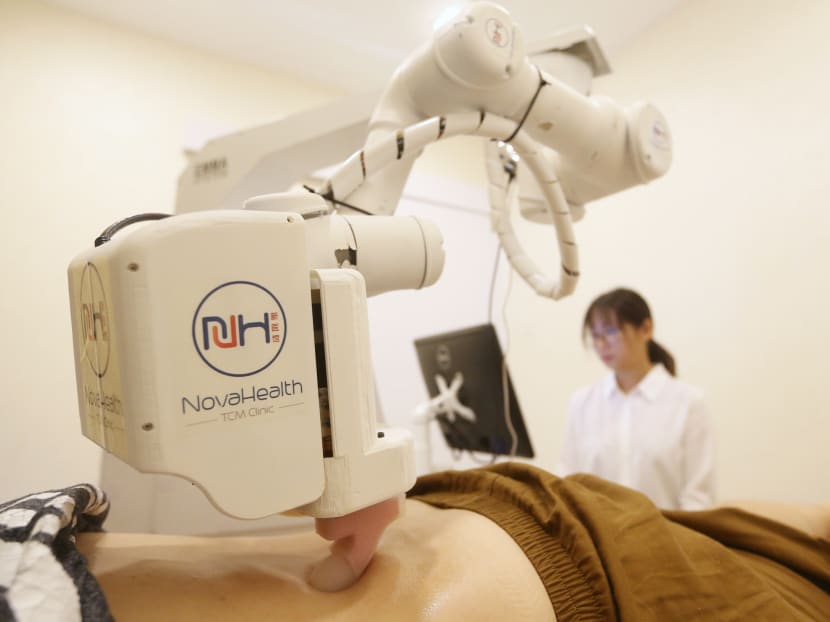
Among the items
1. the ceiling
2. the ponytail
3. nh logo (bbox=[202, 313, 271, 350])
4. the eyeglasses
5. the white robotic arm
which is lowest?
the ponytail

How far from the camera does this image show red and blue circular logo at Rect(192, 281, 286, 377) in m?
0.36

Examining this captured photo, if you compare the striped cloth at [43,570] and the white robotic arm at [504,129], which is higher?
the white robotic arm at [504,129]

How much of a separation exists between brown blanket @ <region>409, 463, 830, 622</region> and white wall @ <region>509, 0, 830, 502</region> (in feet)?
3.63

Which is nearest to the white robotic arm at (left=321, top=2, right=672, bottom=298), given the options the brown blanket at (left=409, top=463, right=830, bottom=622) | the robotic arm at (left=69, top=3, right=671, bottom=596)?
the robotic arm at (left=69, top=3, right=671, bottom=596)

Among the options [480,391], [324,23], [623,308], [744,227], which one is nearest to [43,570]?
[480,391]

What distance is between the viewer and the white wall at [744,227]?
5.07 ft

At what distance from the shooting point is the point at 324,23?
5.68ft

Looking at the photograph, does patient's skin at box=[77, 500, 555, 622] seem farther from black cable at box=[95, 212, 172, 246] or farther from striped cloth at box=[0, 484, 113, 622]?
black cable at box=[95, 212, 172, 246]

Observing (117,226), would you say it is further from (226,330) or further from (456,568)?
(456,568)

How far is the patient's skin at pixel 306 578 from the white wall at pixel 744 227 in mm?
1510

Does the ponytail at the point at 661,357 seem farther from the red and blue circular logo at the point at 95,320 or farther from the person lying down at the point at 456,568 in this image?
the red and blue circular logo at the point at 95,320

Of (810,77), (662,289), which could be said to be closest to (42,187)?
(662,289)

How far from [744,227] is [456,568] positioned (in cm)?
170

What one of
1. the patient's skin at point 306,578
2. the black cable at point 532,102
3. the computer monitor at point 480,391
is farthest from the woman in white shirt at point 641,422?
the patient's skin at point 306,578
